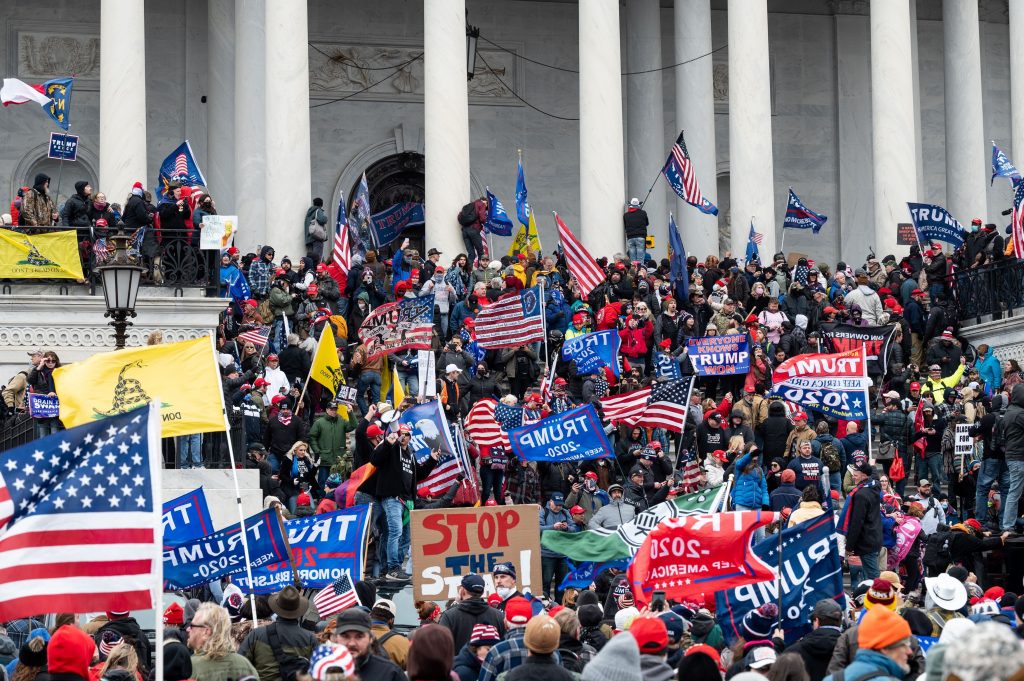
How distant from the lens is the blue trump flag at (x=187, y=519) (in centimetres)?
1659

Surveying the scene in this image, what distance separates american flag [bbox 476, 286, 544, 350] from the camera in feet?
94.0

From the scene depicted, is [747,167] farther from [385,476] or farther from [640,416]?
[385,476]

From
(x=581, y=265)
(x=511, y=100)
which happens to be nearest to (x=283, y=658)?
(x=581, y=265)

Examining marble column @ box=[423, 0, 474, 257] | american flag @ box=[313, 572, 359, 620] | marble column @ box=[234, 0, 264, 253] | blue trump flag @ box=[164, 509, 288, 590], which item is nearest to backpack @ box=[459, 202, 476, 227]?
marble column @ box=[423, 0, 474, 257]

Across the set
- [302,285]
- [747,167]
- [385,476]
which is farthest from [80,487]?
[747,167]

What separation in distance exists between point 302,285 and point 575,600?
14.3 meters

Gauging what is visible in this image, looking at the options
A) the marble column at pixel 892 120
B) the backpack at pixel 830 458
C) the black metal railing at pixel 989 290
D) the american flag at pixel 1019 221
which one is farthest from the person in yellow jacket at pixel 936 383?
the marble column at pixel 892 120

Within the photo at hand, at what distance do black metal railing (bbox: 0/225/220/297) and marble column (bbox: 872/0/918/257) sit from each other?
1640 cm

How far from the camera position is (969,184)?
4397 centimetres

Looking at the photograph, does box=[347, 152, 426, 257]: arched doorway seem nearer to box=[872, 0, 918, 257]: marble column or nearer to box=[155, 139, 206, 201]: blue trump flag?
box=[872, 0, 918, 257]: marble column

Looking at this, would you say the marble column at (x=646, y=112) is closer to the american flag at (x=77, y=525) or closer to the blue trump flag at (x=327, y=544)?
the blue trump flag at (x=327, y=544)

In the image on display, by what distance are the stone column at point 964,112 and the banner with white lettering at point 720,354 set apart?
57.3ft

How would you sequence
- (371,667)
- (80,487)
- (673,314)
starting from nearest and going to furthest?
(371,667)
(80,487)
(673,314)

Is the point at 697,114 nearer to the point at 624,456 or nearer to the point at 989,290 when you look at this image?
the point at 989,290
